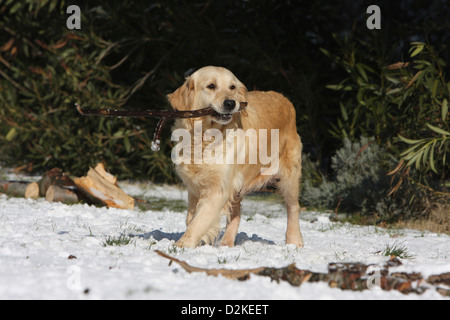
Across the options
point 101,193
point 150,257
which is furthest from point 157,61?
point 150,257

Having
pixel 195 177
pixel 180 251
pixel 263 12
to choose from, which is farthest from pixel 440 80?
pixel 180 251

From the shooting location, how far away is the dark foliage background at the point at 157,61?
30.8 ft

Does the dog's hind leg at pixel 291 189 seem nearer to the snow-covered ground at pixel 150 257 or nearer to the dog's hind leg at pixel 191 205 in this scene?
the snow-covered ground at pixel 150 257

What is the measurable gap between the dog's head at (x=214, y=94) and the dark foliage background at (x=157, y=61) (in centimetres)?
421

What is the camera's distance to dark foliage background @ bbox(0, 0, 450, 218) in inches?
369

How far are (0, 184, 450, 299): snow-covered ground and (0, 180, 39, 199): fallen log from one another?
1.50 m

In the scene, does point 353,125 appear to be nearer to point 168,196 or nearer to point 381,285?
point 168,196

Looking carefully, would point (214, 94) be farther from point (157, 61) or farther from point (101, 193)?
point (157, 61)

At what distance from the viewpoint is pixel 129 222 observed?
584cm

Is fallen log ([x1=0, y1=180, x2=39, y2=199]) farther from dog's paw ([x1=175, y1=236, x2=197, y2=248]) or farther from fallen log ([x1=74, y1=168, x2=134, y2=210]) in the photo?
→ dog's paw ([x1=175, y1=236, x2=197, y2=248])

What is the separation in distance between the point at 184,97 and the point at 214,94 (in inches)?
14.3

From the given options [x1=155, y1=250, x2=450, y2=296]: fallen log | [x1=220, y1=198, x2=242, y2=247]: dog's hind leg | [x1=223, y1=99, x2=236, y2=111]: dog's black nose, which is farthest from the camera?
[x1=220, y1=198, x2=242, y2=247]: dog's hind leg

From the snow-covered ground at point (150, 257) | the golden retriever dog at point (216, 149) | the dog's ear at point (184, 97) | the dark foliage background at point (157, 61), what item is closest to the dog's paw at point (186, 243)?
the golden retriever dog at point (216, 149)

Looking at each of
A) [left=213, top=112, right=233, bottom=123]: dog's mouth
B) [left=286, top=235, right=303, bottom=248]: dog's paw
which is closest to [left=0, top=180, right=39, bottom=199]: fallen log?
[left=286, top=235, right=303, bottom=248]: dog's paw
